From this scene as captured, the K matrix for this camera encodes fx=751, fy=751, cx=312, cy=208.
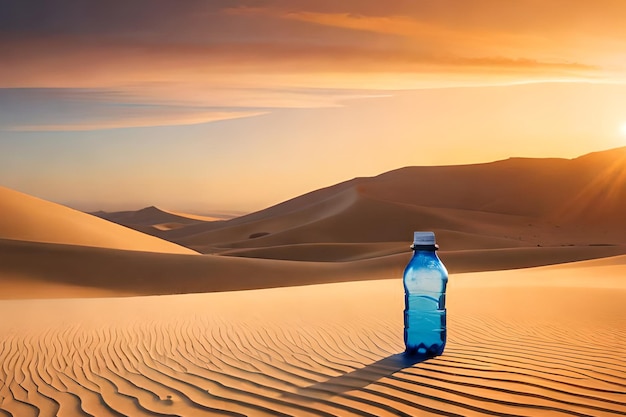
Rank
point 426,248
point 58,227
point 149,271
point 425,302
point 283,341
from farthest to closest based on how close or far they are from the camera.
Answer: point 58,227 < point 149,271 < point 283,341 < point 425,302 < point 426,248

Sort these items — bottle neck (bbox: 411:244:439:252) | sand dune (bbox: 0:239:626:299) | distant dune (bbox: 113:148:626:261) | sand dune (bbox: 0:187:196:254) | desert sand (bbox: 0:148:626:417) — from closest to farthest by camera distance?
1. desert sand (bbox: 0:148:626:417)
2. bottle neck (bbox: 411:244:439:252)
3. sand dune (bbox: 0:239:626:299)
4. sand dune (bbox: 0:187:196:254)
5. distant dune (bbox: 113:148:626:261)

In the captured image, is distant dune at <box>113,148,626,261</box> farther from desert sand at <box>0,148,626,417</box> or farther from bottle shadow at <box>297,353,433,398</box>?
bottle shadow at <box>297,353,433,398</box>

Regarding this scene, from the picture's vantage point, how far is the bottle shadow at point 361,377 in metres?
5.25

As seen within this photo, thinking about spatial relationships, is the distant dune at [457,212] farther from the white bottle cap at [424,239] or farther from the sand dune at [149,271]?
the white bottle cap at [424,239]

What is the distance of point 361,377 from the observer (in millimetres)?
5629

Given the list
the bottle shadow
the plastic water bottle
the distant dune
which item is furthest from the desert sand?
the distant dune

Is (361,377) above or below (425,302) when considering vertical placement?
below

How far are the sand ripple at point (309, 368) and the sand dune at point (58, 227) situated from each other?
20.7 metres

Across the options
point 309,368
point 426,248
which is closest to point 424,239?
point 426,248

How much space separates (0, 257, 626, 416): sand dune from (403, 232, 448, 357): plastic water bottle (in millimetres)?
228

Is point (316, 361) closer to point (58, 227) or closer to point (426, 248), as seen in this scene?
point (426, 248)

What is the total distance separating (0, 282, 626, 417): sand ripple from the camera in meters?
4.83

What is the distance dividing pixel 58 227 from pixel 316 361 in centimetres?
2715

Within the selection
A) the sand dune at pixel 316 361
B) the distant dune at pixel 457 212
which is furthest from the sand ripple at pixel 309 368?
the distant dune at pixel 457 212
